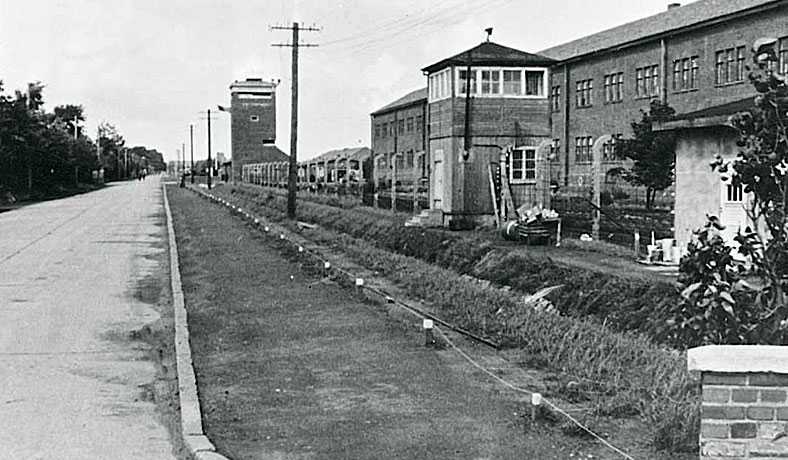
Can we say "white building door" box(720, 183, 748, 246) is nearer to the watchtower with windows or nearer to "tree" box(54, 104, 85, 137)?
the watchtower with windows

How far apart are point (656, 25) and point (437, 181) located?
1098 inches

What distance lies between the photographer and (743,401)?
593 centimetres

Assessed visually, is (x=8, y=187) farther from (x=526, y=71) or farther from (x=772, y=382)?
(x=772, y=382)

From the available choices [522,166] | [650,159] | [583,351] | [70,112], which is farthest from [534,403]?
[70,112]

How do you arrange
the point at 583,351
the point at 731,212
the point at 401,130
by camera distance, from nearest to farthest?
1. the point at 583,351
2. the point at 731,212
3. the point at 401,130

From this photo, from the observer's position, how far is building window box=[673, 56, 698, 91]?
48.1m

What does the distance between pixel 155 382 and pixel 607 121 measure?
4817 cm

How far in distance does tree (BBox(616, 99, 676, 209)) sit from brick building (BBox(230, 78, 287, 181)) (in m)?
68.7

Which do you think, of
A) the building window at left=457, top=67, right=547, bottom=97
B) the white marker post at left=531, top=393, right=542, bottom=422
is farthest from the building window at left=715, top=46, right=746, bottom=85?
the white marker post at left=531, top=393, right=542, bottom=422

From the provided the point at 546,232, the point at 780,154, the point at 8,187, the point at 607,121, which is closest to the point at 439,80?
the point at 546,232

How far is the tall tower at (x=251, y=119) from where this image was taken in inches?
4190

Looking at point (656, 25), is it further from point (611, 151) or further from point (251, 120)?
point (251, 120)

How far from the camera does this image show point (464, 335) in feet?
40.0

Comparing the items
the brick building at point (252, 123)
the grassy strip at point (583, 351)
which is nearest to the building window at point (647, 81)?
the grassy strip at point (583, 351)
